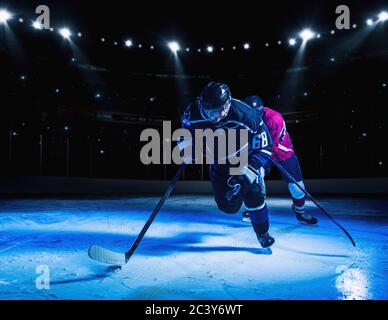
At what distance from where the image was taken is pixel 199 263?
2580 millimetres

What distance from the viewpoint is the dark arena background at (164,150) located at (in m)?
2.29

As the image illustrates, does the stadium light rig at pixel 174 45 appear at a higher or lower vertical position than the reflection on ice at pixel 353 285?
higher

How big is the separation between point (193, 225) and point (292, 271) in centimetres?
250

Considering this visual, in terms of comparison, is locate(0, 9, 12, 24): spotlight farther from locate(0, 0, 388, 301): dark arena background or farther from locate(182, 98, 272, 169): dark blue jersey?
locate(182, 98, 272, 169): dark blue jersey

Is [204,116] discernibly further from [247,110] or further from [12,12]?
[12,12]

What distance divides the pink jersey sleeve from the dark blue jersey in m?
1.05

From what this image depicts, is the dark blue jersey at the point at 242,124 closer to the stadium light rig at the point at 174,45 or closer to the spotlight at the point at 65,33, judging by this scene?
the spotlight at the point at 65,33

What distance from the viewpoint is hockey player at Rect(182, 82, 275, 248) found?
276 centimetres

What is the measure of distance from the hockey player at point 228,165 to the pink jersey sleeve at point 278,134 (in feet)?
3.59

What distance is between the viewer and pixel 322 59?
15.6 meters

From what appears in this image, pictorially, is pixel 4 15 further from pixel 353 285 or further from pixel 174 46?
pixel 353 285

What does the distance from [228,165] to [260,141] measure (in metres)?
0.42

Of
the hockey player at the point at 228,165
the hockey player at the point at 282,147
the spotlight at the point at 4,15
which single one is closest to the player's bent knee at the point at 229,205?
the hockey player at the point at 228,165

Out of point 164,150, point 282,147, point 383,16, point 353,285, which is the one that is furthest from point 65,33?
point 353,285
